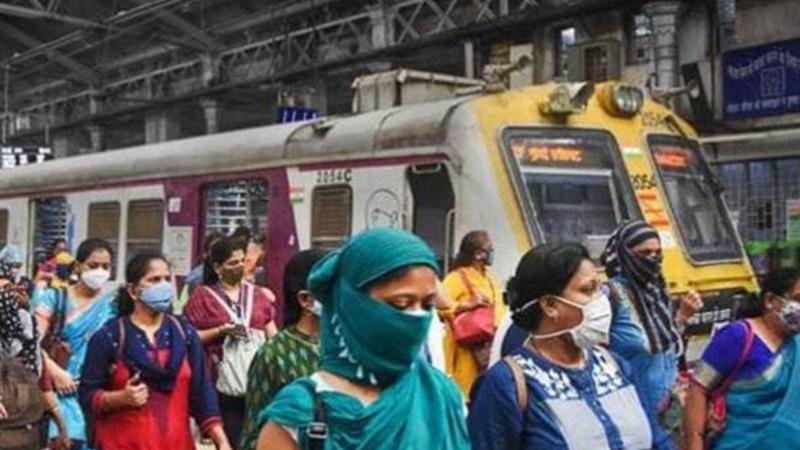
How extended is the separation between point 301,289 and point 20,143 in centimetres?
2649

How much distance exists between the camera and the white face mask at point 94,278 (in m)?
6.25

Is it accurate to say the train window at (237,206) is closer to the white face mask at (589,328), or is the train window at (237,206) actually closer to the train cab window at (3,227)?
the train cab window at (3,227)

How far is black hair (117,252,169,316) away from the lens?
4938mm

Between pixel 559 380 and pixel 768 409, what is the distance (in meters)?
1.62

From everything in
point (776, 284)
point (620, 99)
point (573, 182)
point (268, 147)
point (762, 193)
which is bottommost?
point (776, 284)

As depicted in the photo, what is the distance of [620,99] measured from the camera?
8617 mm

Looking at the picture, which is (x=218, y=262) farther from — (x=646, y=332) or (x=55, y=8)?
(x=55, y=8)

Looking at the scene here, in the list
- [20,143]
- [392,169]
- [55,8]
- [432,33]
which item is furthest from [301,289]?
[20,143]

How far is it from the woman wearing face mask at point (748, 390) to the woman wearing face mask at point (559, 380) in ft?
3.92

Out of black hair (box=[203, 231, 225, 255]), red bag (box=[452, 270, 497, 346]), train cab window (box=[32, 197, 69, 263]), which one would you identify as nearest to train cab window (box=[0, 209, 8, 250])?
train cab window (box=[32, 197, 69, 263])

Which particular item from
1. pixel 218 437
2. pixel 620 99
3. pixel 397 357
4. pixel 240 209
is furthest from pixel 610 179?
pixel 397 357

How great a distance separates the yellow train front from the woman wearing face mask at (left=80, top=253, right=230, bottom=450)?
10.5ft

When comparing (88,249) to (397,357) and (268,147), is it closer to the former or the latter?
(268,147)

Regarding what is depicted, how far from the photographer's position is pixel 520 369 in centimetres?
313
